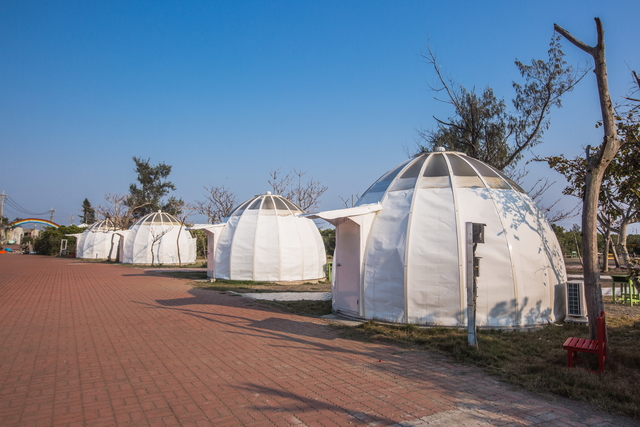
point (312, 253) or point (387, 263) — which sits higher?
point (387, 263)

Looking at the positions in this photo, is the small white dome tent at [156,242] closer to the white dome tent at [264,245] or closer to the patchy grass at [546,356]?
the white dome tent at [264,245]

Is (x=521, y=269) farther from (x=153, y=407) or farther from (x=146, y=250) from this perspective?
(x=146, y=250)

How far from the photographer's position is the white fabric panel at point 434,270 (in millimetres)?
8156

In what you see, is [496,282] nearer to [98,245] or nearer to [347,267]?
[347,267]

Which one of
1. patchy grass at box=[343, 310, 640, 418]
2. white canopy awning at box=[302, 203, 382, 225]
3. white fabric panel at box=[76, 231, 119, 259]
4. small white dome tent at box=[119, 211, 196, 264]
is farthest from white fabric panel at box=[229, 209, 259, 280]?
white fabric panel at box=[76, 231, 119, 259]

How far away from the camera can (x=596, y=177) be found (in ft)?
19.5

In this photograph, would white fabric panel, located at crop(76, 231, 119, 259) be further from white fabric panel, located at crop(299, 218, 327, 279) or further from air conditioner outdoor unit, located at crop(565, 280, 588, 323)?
air conditioner outdoor unit, located at crop(565, 280, 588, 323)

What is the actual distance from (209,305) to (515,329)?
7.70 metres

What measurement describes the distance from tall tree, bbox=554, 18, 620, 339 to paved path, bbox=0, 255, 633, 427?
1963 millimetres

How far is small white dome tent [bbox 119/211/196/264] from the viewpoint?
3366 cm

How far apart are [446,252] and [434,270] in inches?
16.7

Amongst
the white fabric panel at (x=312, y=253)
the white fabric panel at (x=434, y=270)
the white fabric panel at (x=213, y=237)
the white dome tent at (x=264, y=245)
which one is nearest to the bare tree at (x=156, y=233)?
the white fabric panel at (x=213, y=237)

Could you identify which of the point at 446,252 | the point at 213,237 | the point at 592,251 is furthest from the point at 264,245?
the point at 592,251

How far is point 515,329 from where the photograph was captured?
317 inches
